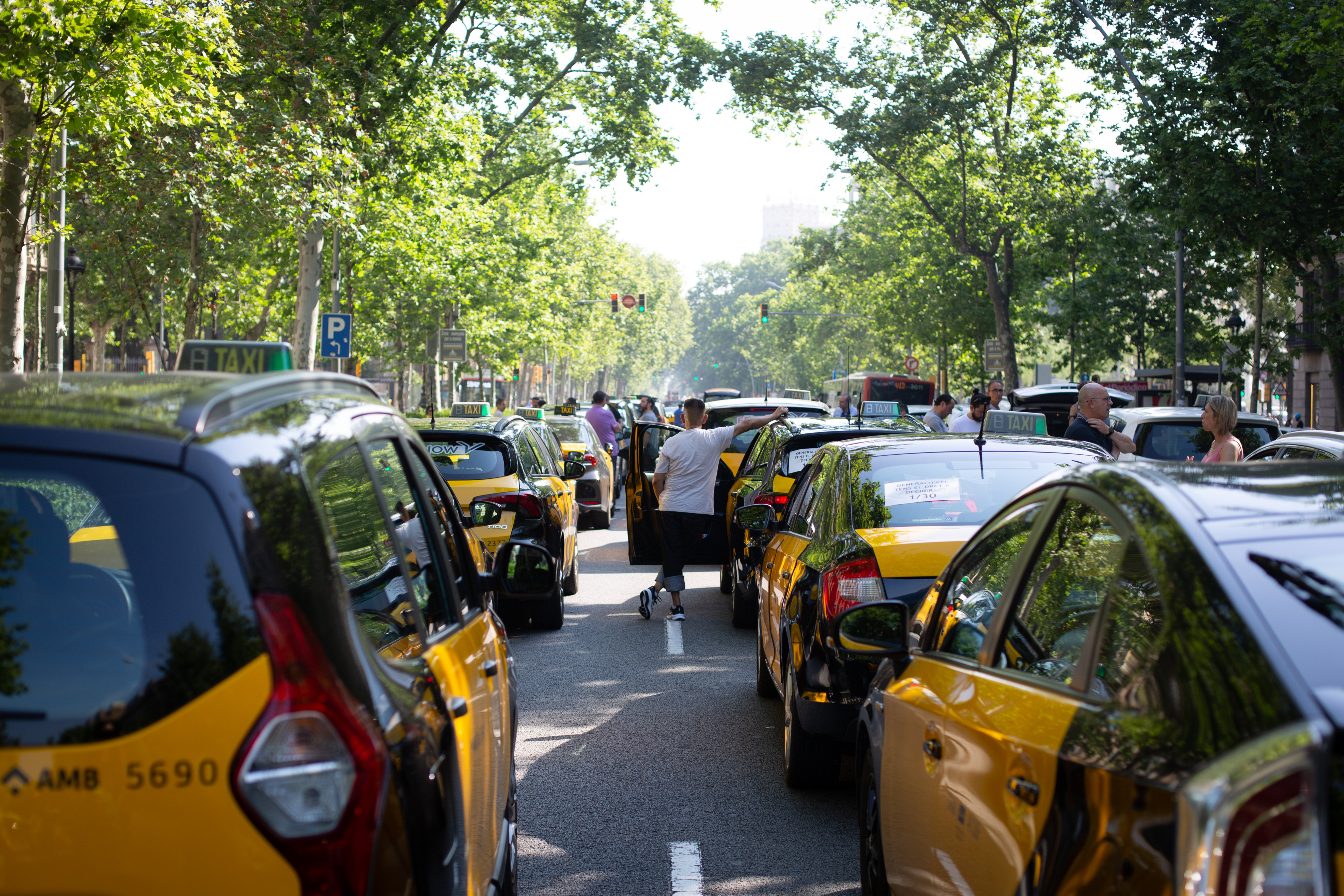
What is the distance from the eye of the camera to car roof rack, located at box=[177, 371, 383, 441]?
82.8 inches

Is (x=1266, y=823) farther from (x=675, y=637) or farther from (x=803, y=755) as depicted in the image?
(x=675, y=637)

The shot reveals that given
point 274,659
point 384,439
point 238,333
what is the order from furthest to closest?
point 238,333 → point 384,439 → point 274,659

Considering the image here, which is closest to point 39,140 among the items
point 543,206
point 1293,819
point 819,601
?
point 819,601

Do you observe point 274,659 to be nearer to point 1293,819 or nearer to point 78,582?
point 78,582

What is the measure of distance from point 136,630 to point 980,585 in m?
3.52

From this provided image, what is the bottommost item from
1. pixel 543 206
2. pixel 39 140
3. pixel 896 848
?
pixel 896 848

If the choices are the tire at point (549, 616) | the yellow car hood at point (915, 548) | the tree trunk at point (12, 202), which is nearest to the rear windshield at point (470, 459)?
the tire at point (549, 616)

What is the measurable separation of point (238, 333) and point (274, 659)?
147 ft

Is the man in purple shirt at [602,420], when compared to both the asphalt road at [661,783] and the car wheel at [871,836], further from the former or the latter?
the car wheel at [871,836]

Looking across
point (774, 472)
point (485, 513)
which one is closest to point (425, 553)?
point (485, 513)

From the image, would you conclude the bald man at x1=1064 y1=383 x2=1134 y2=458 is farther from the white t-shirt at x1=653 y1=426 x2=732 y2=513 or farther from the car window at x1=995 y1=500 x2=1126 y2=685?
the car window at x1=995 y1=500 x2=1126 y2=685

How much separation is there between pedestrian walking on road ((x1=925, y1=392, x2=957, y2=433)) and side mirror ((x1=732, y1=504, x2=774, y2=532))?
785 centimetres

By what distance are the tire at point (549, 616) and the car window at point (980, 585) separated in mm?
5933

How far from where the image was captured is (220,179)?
16516 millimetres
